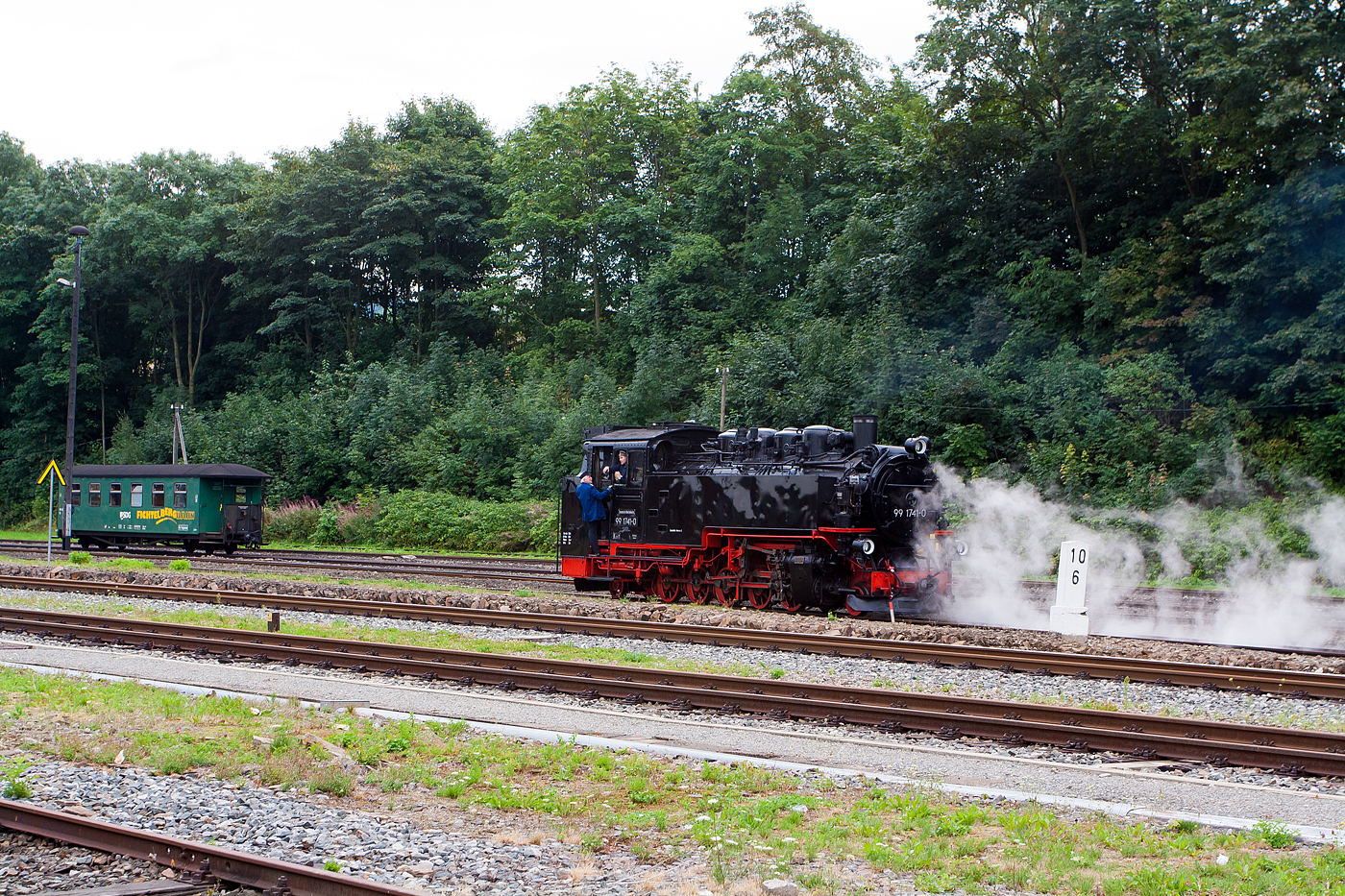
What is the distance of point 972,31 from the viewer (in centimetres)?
3300

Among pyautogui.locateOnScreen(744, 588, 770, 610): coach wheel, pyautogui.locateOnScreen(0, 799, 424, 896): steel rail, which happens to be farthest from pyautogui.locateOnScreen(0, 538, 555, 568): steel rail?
pyautogui.locateOnScreen(0, 799, 424, 896): steel rail

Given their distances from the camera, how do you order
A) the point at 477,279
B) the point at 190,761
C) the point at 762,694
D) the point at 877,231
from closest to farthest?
the point at 190,761, the point at 762,694, the point at 877,231, the point at 477,279

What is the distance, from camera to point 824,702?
963 centimetres

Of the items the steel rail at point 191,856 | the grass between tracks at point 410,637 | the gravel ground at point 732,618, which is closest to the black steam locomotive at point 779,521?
the gravel ground at point 732,618

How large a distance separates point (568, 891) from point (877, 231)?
115 ft

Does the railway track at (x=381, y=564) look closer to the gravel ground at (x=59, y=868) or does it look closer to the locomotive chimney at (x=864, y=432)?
the locomotive chimney at (x=864, y=432)

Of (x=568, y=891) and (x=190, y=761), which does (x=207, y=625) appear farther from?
(x=568, y=891)

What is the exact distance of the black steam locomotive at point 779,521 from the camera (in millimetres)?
16578

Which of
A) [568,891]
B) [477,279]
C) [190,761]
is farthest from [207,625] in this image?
[477,279]

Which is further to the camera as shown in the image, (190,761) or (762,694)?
(762,694)

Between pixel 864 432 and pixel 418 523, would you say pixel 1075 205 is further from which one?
pixel 418 523

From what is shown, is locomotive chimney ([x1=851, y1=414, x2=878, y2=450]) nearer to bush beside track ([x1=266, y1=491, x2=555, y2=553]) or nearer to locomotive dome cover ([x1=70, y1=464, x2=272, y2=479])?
bush beside track ([x1=266, y1=491, x2=555, y2=553])

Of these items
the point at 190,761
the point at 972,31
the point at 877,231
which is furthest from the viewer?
the point at 877,231

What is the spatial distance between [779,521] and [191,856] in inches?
476
